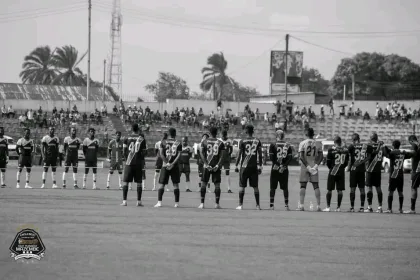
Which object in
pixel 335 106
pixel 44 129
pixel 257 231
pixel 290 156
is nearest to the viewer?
pixel 257 231

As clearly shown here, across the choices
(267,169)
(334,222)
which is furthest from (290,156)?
(267,169)

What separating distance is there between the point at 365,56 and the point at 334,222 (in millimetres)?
100143

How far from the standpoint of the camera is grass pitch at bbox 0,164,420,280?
1005 cm

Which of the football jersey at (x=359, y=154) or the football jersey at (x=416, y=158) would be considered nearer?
the football jersey at (x=359, y=154)

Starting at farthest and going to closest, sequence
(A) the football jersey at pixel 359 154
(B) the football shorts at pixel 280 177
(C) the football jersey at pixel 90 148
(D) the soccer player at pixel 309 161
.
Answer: (C) the football jersey at pixel 90 148
(A) the football jersey at pixel 359 154
(B) the football shorts at pixel 280 177
(D) the soccer player at pixel 309 161

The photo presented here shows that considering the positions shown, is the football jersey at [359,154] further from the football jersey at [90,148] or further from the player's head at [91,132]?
the football jersey at [90,148]

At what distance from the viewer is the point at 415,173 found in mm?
19609

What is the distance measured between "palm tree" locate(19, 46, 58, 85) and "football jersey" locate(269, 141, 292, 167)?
7926 centimetres

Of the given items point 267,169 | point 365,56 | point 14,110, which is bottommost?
point 267,169

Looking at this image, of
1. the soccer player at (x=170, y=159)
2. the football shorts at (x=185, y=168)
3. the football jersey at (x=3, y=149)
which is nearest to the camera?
the soccer player at (x=170, y=159)

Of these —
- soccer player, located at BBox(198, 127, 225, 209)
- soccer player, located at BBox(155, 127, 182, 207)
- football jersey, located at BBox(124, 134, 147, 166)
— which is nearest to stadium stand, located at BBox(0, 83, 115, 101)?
football jersey, located at BBox(124, 134, 147, 166)

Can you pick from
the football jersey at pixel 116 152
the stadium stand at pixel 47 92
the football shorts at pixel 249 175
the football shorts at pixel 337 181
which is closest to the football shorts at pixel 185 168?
the football jersey at pixel 116 152

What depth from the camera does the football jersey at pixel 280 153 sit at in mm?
18859

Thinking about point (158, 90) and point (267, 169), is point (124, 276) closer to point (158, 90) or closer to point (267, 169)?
point (267, 169)
